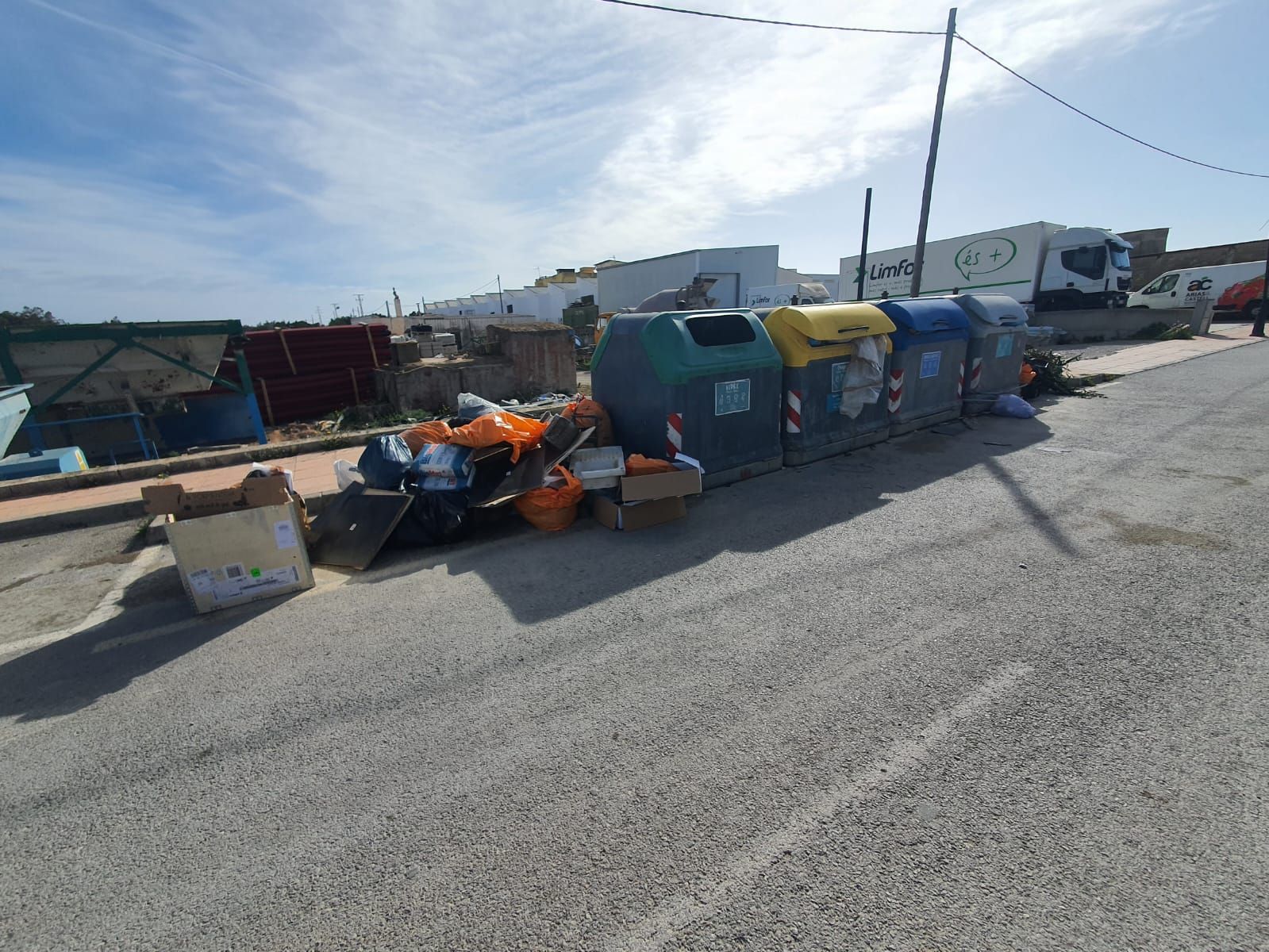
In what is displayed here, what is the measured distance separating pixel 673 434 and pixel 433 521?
7.53 ft

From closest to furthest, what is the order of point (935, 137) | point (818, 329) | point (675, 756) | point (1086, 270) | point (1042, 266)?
point (675, 756) < point (818, 329) < point (935, 137) < point (1086, 270) < point (1042, 266)

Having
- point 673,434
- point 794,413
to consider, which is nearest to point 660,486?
point 673,434

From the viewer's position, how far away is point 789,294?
2423cm

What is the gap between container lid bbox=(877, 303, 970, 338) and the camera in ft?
→ 22.7

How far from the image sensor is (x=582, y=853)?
1793 mm

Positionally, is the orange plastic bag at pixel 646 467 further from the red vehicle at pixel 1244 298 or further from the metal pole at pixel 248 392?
the red vehicle at pixel 1244 298

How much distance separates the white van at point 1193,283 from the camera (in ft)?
75.1

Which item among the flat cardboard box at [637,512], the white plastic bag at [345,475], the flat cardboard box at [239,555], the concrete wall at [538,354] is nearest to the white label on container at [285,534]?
the flat cardboard box at [239,555]

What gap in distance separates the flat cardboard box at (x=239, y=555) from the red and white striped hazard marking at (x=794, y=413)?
4755 mm

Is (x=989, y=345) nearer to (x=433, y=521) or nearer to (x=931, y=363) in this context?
(x=931, y=363)

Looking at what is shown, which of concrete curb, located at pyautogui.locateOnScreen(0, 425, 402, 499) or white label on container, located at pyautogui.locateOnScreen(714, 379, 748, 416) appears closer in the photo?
white label on container, located at pyautogui.locateOnScreen(714, 379, 748, 416)

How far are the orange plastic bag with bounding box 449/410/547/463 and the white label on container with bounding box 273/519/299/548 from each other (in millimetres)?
1503

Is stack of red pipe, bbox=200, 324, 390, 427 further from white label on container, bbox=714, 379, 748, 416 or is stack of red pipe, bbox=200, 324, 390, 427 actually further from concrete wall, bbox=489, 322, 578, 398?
white label on container, bbox=714, 379, 748, 416

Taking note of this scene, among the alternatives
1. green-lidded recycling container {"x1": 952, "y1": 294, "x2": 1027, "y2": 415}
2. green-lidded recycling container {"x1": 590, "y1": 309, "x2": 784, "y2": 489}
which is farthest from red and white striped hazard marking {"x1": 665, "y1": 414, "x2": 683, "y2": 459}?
green-lidded recycling container {"x1": 952, "y1": 294, "x2": 1027, "y2": 415}
